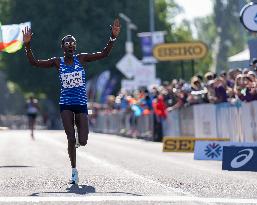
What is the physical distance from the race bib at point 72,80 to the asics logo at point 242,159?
12.5 ft

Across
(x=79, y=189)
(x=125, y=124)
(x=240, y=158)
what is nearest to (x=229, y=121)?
(x=240, y=158)

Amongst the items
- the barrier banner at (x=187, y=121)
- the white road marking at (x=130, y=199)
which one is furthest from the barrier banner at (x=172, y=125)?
the white road marking at (x=130, y=199)

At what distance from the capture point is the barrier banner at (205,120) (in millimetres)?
25172

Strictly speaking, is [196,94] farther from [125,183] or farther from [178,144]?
[125,183]

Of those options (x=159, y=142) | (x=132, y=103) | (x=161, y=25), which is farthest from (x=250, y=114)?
(x=161, y=25)

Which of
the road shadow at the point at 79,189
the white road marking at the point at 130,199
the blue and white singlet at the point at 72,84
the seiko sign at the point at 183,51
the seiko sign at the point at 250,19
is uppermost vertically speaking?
the seiko sign at the point at 183,51

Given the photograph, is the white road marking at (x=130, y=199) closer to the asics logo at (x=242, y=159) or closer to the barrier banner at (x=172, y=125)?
the asics logo at (x=242, y=159)

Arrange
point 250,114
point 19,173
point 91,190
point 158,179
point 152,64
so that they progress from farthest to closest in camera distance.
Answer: point 152,64 < point 250,114 < point 19,173 < point 158,179 < point 91,190

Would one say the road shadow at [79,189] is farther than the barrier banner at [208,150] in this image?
No

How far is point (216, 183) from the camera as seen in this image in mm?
13203

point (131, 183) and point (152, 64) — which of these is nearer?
point (131, 183)

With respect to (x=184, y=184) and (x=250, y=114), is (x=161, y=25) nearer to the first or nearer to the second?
(x=250, y=114)

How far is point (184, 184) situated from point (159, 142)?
19292 mm

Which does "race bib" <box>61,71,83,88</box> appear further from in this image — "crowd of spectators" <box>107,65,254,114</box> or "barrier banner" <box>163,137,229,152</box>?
"barrier banner" <box>163,137,229,152</box>
